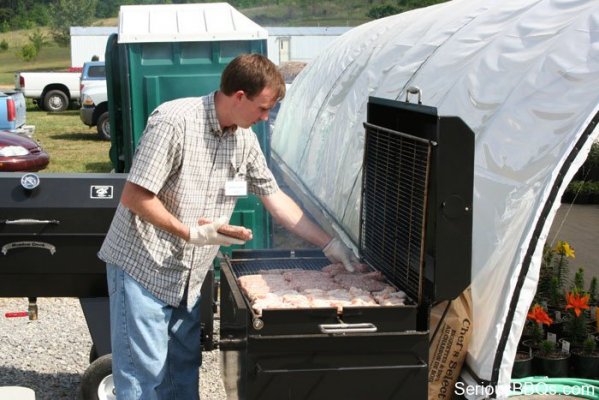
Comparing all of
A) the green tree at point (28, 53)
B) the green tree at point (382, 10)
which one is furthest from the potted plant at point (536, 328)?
the green tree at point (28, 53)

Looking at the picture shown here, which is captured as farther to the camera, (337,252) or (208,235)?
(337,252)

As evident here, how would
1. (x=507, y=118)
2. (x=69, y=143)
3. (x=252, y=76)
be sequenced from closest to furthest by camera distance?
(x=252, y=76) < (x=507, y=118) < (x=69, y=143)

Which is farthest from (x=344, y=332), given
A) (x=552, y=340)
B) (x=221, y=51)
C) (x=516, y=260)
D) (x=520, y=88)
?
(x=221, y=51)

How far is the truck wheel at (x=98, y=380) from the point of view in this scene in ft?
16.4

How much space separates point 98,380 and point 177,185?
76.7 inches

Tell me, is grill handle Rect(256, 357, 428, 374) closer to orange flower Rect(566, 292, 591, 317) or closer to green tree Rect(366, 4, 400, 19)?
orange flower Rect(566, 292, 591, 317)

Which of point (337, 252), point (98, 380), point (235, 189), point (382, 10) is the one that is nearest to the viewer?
point (235, 189)

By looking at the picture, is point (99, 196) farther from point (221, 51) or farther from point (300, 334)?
point (221, 51)

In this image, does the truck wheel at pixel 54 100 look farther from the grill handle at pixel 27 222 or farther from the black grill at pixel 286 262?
the black grill at pixel 286 262

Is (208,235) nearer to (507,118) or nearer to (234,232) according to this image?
(234,232)

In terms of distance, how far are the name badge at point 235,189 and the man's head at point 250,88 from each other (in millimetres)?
282

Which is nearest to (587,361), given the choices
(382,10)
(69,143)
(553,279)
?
(553,279)

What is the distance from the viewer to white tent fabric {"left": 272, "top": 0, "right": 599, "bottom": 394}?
366 cm

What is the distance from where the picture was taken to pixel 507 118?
4246 millimetres
